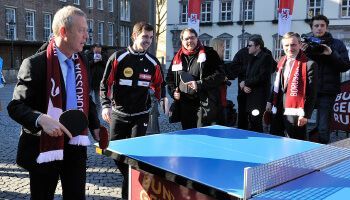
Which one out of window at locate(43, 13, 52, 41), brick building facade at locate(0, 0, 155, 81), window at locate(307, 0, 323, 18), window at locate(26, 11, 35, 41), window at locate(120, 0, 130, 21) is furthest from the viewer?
window at locate(120, 0, 130, 21)

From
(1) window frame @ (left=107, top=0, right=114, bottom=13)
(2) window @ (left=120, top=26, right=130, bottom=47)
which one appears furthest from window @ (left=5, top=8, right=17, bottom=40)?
(2) window @ (left=120, top=26, right=130, bottom=47)

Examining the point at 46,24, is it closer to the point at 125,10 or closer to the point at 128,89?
the point at 125,10

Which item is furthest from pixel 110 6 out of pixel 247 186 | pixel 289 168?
pixel 247 186

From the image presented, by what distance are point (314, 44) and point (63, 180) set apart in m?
3.67

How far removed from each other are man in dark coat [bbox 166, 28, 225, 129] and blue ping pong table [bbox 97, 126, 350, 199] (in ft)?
3.41

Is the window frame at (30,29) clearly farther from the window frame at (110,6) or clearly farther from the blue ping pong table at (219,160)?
the blue ping pong table at (219,160)

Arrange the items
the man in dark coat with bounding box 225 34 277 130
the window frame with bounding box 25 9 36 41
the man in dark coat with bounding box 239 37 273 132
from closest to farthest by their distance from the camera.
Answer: the man in dark coat with bounding box 239 37 273 132
the man in dark coat with bounding box 225 34 277 130
the window frame with bounding box 25 9 36 41

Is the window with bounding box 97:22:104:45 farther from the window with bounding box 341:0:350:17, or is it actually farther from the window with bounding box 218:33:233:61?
the window with bounding box 341:0:350:17

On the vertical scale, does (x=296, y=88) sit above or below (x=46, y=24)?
below

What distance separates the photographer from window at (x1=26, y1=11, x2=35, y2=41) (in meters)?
33.9

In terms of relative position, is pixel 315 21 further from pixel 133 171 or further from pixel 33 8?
pixel 33 8

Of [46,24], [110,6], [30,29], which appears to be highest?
[110,6]

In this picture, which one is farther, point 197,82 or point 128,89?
point 197,82

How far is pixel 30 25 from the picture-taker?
34219 mm
